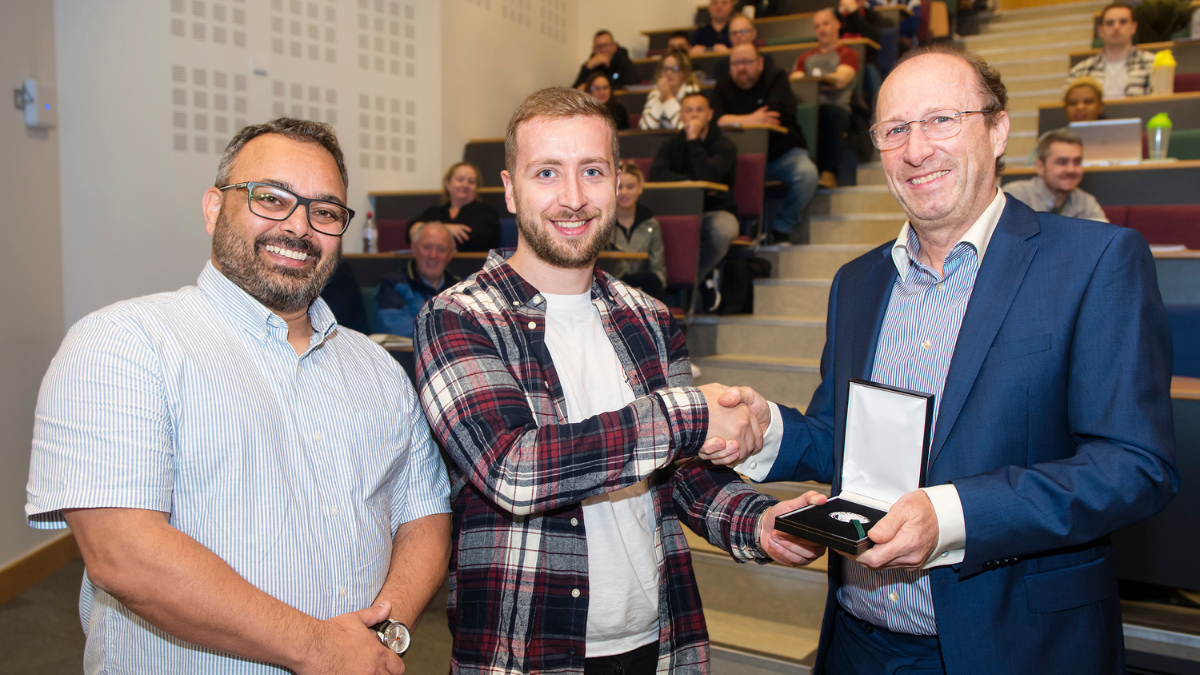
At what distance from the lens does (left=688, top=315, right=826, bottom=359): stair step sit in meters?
4.28

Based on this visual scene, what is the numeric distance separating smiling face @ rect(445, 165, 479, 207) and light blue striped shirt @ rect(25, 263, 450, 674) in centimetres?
381

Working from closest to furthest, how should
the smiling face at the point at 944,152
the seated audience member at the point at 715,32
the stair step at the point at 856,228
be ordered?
1. the smiling face at the point at 944,152
2. the stair step at the point at 856,228
3. the seated audience member at the point at 715,32

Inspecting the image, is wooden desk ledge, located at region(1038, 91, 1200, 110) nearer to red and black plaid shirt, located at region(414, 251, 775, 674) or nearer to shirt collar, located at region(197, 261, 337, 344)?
red and black plaid shirt, located at region(414, 251, 775, 674)

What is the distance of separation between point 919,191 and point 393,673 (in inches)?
46.9

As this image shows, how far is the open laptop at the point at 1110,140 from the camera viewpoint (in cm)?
439

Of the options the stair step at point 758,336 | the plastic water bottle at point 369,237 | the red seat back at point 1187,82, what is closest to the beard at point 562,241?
the stair step at point 758,336

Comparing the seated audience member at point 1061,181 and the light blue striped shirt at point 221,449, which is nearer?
the light blue striped shirt at point 221,449

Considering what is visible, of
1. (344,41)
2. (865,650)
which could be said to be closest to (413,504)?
(865,650)

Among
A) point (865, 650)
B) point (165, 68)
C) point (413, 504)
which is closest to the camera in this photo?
point (865, 650)

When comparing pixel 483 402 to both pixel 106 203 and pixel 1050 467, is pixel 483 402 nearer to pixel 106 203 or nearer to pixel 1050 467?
pixel 1050 467

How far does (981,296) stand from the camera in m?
1.29

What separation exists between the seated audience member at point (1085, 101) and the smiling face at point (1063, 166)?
3.43 feet

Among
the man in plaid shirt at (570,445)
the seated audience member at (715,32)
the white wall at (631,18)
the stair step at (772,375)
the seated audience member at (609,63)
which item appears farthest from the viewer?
the white wall at (631,18)

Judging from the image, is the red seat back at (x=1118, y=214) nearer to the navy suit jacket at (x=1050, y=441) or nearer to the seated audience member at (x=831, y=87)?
the seated audience member at (x=831, y=87)
